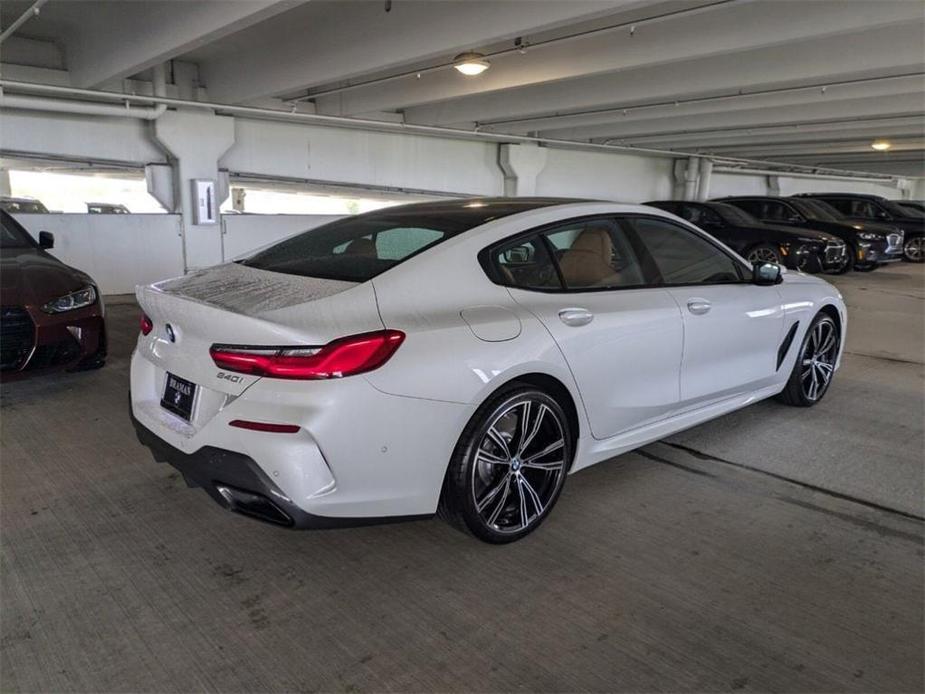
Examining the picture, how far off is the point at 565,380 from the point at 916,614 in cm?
145

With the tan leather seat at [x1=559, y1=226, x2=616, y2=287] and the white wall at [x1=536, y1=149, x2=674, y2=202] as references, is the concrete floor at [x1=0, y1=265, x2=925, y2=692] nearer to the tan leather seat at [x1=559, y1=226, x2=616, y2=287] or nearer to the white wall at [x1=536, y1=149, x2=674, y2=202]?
the tan leather seat at [x1=559, y1=226, x2=616, y2=287]

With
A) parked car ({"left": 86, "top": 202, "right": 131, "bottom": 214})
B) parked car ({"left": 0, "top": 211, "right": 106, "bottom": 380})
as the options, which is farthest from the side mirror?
parked car ({"left": 86, "top": 202, "right": 131, "bottom": 214})

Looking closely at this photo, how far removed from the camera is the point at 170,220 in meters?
10.3

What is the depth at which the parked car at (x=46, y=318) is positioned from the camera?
13.3 feet

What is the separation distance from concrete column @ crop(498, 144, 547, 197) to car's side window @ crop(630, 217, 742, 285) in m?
12.8

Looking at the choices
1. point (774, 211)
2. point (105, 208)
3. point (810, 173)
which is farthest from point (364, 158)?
point (810, 173)

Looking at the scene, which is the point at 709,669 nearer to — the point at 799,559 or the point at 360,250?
the point at 799,559

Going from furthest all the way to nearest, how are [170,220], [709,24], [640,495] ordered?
[170,220] → [709,24] → [640,495]

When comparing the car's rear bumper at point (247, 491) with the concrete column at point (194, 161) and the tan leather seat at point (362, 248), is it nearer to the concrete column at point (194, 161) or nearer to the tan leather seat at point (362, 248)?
the tan leather seat at point (362, 248)

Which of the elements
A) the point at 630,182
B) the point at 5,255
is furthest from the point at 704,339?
the point at 630,182

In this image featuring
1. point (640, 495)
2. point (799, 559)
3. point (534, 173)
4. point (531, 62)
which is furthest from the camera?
point (534, 173)

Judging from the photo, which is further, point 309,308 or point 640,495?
point 640,495

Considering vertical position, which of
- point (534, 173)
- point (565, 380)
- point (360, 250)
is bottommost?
point (565, 380)

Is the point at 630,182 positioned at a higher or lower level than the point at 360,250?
→ higher
